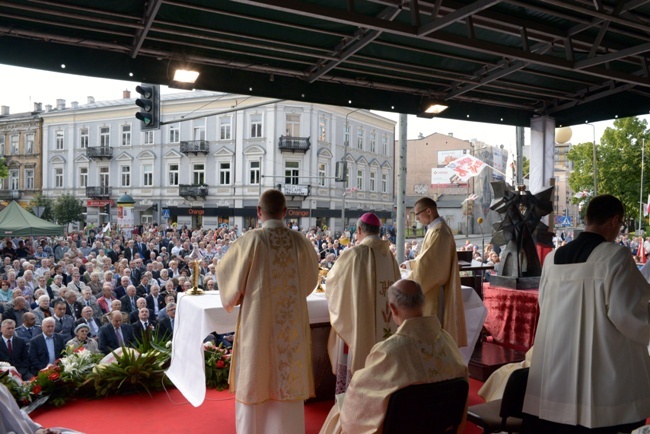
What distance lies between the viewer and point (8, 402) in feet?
10.6

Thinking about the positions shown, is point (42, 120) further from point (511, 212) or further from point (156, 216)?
point (511, 212)

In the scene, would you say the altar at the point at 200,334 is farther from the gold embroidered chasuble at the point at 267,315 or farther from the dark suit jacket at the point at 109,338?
the dark suit jacket at the point at 109,338

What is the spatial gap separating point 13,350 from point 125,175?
105 feet

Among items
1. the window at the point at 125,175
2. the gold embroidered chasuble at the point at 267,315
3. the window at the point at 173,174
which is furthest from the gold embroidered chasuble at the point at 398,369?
the window at the point at 125,175

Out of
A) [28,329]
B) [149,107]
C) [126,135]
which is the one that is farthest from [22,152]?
[28,329]

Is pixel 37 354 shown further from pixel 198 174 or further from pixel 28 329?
pixel 198 174

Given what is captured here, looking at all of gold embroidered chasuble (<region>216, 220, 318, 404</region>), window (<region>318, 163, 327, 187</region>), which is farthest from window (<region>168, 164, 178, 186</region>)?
gold embroidered chasuble (<region>216, 220, 318, 404</region>)

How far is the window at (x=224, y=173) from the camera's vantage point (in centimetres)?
3381

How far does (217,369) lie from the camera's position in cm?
520

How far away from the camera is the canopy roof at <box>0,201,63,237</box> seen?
16.7 meters

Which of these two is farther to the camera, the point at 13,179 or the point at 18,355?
the point at 13,179

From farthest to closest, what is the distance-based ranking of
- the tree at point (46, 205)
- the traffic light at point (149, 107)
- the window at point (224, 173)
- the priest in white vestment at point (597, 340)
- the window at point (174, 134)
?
the tree at point (46, 205), the window at point (174, 134), the window at point (224, 173), the traffic light at point (149, 107), the priest in white vestment at point (597, 340)

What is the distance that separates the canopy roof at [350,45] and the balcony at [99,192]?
111ft

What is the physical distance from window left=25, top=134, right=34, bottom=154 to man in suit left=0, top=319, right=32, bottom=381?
126 ft
